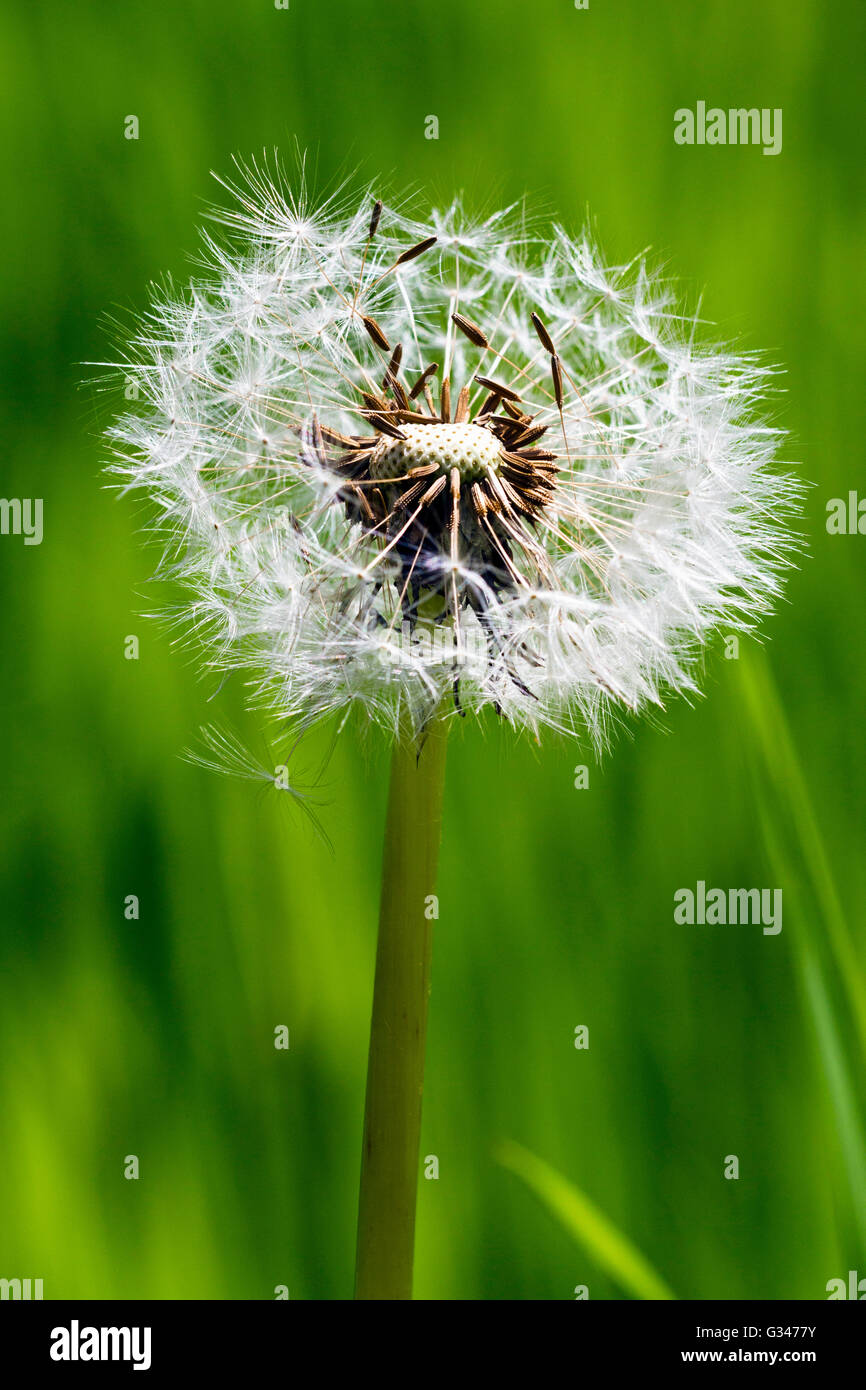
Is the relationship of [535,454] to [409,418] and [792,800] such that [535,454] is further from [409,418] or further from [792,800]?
[792,800]

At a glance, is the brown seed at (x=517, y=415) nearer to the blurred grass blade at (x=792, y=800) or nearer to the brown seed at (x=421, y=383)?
the brown seed at (x=421, y=383)

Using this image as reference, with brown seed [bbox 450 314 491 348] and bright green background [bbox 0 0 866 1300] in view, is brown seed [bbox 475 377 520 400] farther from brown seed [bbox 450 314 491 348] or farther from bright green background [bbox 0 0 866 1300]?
bright green background [bbox 0 0 866 1300]

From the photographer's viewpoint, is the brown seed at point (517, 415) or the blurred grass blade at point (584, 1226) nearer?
the brown seed at point (517, 415)

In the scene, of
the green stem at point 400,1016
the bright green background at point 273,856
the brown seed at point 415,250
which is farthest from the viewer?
the bright green background at point 273,856

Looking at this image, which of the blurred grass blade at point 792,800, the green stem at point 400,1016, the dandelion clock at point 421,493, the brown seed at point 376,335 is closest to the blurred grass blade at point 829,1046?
the blurred grass blade at point 792,800

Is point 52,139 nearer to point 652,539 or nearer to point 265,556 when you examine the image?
point 265,556

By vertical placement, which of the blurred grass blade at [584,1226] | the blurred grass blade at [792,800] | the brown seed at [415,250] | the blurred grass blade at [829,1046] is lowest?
the blurred grass blade at [584,1226]

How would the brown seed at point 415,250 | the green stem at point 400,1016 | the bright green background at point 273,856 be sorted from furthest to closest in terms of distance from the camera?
the bright green background at point 273,856, the brown seed at point 415,250, the green stem at point 400,1016

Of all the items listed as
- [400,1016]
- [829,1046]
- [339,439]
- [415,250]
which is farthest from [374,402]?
[829,1046]
